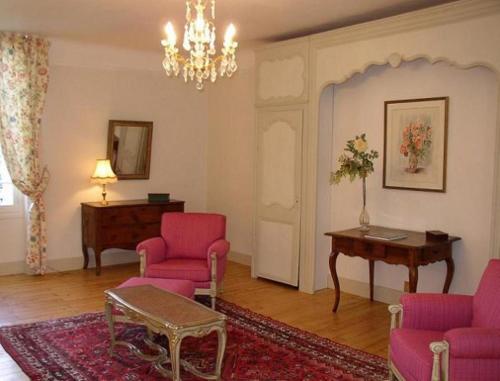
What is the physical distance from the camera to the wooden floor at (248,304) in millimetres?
4375

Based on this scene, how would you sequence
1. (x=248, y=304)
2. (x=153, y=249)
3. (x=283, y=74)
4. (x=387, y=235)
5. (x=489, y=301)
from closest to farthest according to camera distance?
(x=489, y=301), (x=387, y=235), (x=153, y=249), (x=248, y=304), (x=283, y=74)

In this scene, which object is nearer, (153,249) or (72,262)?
(153,249)

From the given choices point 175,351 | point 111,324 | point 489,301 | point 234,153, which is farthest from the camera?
point 234,153

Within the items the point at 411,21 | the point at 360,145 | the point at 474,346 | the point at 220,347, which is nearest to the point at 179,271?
the point at 220,347

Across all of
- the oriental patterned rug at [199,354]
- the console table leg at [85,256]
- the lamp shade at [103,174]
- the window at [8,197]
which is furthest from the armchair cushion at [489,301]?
the window at [8,197]

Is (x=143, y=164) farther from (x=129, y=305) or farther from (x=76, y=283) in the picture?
(x=129, y=305)

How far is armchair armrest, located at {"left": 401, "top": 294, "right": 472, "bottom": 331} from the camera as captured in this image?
3.11 m

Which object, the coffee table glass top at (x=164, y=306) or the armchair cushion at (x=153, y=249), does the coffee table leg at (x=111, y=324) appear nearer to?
the coffee table glass top at (x=164, y=306)

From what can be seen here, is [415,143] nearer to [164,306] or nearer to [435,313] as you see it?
[435,313]

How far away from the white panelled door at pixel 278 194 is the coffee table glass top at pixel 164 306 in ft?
6.97

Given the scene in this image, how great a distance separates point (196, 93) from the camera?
746 cm

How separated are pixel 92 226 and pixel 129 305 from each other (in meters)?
2.89

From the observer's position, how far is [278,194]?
5809 mm

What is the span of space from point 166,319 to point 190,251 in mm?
1977
